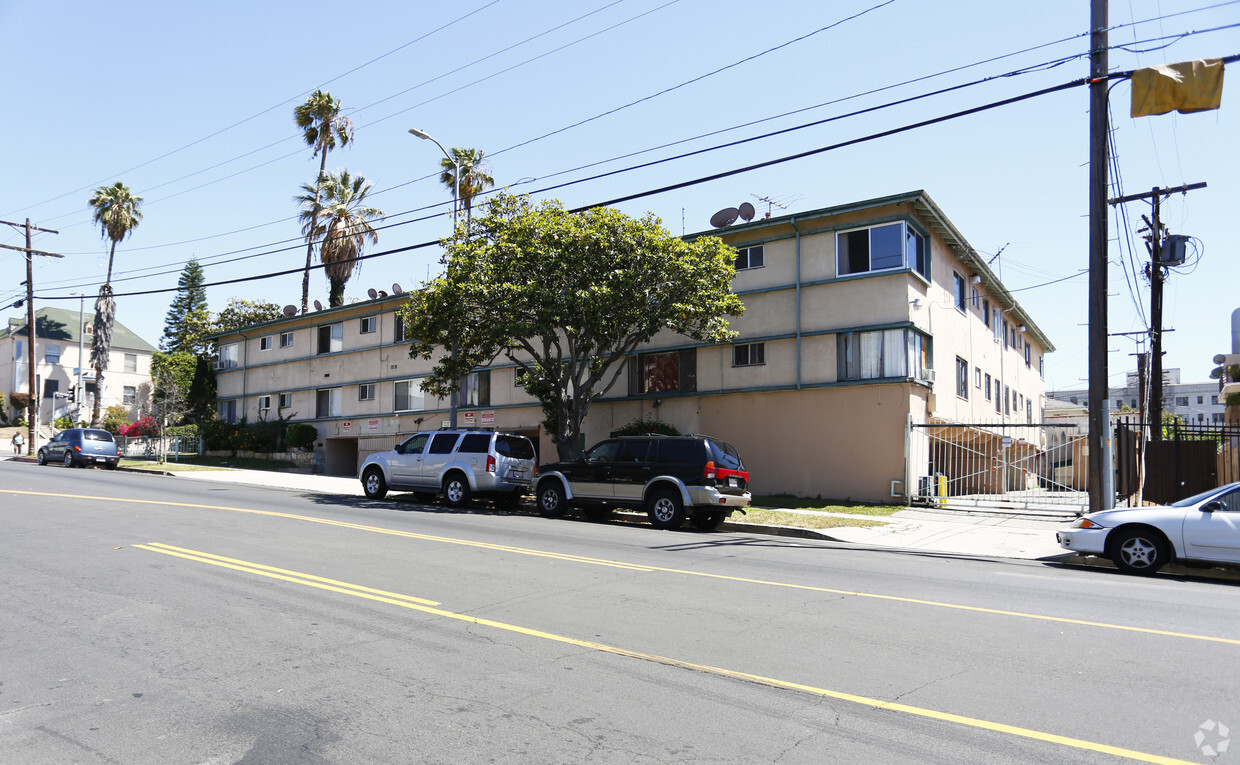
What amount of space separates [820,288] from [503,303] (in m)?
8.99

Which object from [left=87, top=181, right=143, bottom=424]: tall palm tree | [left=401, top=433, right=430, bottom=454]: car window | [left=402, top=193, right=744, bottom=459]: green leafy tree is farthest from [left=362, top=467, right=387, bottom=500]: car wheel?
[left=87, top=181, right=143, bottom=424]: tall palm tree

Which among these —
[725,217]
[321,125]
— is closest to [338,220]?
[321,125]

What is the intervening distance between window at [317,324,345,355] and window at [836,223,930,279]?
2407 centimetres

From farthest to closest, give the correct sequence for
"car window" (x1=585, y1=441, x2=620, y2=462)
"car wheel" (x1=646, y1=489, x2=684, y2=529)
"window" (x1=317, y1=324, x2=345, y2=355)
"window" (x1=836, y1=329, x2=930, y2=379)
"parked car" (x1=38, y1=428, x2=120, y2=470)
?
"window" (x1=317, y1=324, x2=345, y2=355) → "parked car" (x1=38, y1=428, x2=120, y2=470) → "window" (x1=836, y1=329, x2=930, y2=379) → "car window" (x1=585, y1=441, x2=620, y2=462) → "car wheel" (x1=646, y1=489, x2=684, y2=529)

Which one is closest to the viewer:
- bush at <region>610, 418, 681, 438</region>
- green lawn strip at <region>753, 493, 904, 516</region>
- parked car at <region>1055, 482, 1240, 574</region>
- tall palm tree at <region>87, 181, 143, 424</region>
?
parked car at <region>1055, 482, 1240, 574</region>

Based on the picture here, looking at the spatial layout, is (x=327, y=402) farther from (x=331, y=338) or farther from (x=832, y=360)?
(x=832, y=360)

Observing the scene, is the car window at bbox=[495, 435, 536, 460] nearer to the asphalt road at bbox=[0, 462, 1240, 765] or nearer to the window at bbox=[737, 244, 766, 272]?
the asphalt road at bbox=[0, 462, 1240, 765]

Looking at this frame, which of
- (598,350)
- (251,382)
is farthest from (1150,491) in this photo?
(251,382)

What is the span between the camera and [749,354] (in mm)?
23922

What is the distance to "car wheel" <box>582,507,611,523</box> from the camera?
17500mm

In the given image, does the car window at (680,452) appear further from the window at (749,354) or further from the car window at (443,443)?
the window at (749,354)

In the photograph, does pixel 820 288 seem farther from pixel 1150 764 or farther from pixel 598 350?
pixel 1150 764

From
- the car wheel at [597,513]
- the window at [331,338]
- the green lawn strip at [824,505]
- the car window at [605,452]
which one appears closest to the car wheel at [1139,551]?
the green lawn strip at [824,505]

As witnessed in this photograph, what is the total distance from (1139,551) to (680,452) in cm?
779
